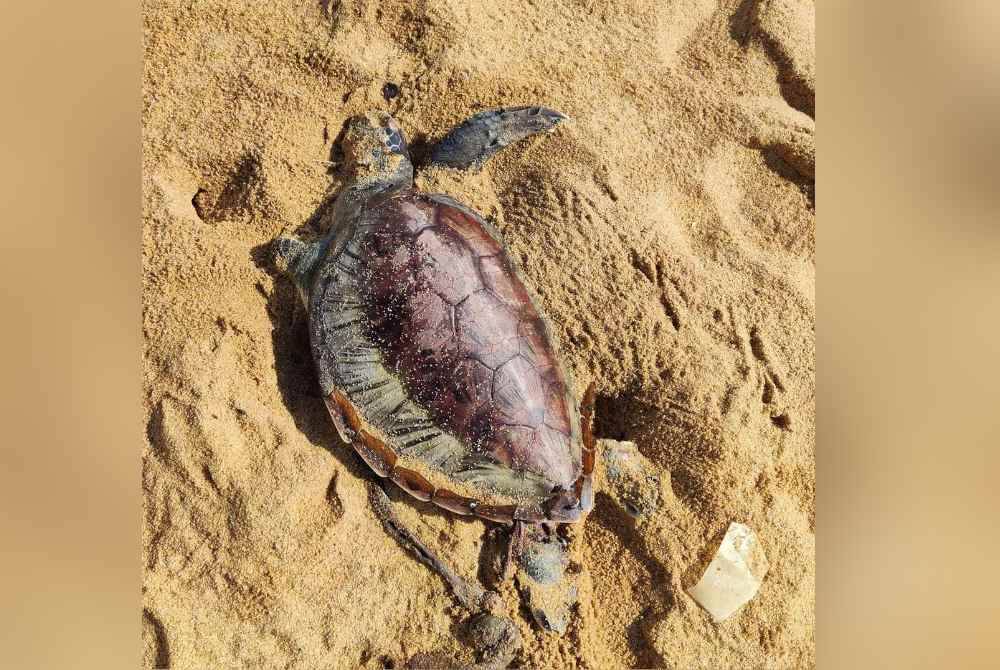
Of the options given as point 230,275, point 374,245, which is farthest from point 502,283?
point 230,275

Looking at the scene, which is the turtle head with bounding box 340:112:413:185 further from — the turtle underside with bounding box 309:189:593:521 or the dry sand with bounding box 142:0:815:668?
the turtle underside with bounding box 309:189:593:521

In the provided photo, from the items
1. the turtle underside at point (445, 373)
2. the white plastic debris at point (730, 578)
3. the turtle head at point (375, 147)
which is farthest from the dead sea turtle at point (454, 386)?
the white plastic debris at point (730, 578)

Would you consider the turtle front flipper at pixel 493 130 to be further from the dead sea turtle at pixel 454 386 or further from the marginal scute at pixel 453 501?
the marginal scute at pixel 453 501

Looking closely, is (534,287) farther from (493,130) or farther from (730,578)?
(730,578)

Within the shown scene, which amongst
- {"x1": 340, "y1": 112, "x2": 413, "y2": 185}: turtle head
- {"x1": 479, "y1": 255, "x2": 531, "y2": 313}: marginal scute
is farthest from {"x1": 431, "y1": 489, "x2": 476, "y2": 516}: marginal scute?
{"x1": 340, "y1": 112, "x2": 413, "y2": 185}: turtle head

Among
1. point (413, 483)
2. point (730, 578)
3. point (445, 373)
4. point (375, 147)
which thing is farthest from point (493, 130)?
point (730, 578)

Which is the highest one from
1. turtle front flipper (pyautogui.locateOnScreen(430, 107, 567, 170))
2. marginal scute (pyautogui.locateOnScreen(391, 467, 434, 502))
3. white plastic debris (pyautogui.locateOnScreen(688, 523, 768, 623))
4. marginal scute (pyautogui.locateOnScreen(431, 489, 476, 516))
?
turtle front flipper (pyautogui.locateOnScreen(430, 107, 567, 170))
